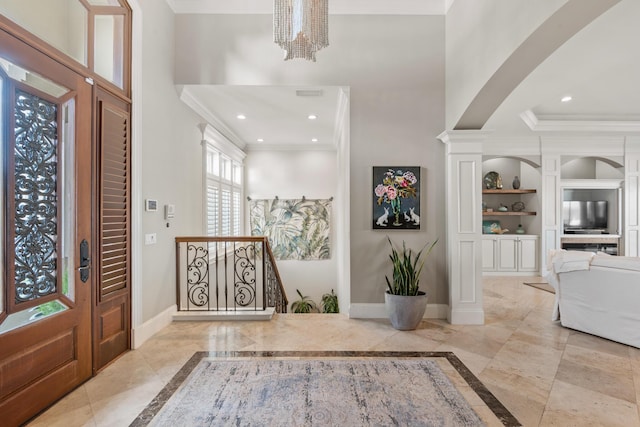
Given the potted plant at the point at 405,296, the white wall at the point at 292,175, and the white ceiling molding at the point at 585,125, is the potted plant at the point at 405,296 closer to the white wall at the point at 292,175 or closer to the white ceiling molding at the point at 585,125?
the white wall at the point at 292,175

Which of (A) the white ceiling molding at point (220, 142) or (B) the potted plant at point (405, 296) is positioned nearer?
(B) the potted plant at point (405, 296)

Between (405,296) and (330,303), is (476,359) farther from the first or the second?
(330,303)

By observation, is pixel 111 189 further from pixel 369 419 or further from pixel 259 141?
pixel 259 141

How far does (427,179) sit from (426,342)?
1848 mm

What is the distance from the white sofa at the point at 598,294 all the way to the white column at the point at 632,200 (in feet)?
15.5

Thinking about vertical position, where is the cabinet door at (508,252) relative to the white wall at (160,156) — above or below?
below

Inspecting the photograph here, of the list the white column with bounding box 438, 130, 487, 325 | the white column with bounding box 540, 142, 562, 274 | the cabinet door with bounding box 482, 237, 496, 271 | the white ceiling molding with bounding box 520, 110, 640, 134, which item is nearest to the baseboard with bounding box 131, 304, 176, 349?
the white column with bounding box 438, 130, 487, 325

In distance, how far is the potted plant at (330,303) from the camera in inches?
263

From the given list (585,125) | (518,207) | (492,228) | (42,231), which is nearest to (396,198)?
(42,231)

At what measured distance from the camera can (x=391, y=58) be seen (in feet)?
13.0

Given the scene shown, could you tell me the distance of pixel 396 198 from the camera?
3924 mm

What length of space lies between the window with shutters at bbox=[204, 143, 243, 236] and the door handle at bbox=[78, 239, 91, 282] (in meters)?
2.54

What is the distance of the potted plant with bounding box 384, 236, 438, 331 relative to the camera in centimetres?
354

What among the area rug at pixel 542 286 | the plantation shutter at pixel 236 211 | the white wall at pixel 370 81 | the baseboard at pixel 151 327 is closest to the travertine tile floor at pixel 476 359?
the baseboard at pixel 151 327
